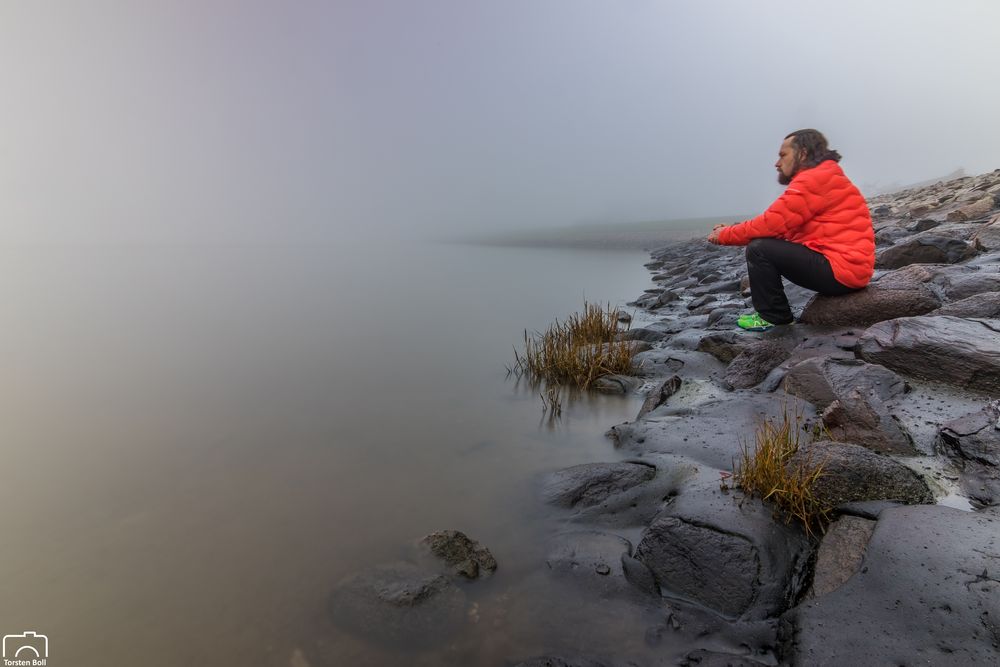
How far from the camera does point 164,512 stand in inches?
171

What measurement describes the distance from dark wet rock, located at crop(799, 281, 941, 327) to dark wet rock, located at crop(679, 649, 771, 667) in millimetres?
5748

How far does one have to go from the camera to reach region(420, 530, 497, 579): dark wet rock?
3.38 meters

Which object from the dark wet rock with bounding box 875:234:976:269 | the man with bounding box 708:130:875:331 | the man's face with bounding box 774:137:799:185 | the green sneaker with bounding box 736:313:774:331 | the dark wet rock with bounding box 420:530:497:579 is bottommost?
the dark wet rock with bounding box 420:530:497:579

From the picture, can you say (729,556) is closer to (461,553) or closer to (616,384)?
(461,553)

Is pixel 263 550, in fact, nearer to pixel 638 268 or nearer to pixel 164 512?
pixel 164 512

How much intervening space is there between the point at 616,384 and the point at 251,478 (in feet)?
15.5

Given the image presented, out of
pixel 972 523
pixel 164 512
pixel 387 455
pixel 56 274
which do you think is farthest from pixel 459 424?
pixel 56 274

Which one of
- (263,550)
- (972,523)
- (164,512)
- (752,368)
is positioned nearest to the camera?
(972,523)

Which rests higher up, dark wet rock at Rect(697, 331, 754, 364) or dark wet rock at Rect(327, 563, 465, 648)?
dark wet rock at Rect(697, 331, 754, 364)

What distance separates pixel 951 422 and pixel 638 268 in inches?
982

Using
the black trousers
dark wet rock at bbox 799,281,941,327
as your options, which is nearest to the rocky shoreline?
dark wet rock at bbox 799,281,941,327

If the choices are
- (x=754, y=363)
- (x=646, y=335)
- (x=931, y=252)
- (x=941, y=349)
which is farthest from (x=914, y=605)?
(x=931, y=252)

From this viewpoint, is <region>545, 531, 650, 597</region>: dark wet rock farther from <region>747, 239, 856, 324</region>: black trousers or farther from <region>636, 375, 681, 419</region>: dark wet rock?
<region>747, 239, 856, 324</region>: black trousers

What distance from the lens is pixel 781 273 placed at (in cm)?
712
